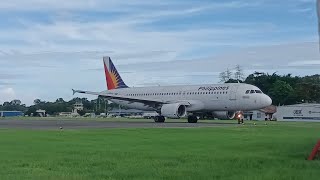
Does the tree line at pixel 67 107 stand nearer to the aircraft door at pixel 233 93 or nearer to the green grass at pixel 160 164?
the aircraft door at pixel 233 93

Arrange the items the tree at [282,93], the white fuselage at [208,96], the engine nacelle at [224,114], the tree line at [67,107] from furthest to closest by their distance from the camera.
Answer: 1. the tree line at [67,107]
2. the tree at [282,93]
3. the engine nacelle at [224,114]
4. the white fuselage at [208,96]

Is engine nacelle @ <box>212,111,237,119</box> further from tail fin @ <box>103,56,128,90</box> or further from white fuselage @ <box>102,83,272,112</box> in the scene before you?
tail fin @ <box>103,56,128,90</box>

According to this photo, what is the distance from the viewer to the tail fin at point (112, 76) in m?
65.8

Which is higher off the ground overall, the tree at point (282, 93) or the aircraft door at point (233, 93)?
the tree at point (282, 93)

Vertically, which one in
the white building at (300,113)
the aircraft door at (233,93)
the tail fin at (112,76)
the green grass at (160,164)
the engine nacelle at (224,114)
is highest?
the tail fin at (112,76)

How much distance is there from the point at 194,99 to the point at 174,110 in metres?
3.24

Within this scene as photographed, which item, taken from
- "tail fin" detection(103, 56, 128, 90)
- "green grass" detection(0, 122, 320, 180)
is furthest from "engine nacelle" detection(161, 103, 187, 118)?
"green grass" detection(0, 122, 320, 180)

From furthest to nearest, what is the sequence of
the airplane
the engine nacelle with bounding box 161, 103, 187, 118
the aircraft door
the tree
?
1. the tree
2. the engine nacelle with bounding box 161, 103, 187, 118
3. the aircraft door
4. the airplane

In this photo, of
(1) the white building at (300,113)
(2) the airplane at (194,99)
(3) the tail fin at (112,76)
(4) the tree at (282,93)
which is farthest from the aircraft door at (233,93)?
(4) the tree at (282,93)

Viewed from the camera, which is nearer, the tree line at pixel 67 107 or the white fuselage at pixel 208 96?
the white fuselage at pixel 208 96

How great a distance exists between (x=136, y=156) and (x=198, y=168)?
2598mm

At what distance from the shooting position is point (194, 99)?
52.9 meters

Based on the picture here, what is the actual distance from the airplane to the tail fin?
3.84 meters

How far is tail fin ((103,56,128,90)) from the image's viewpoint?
65750mm
